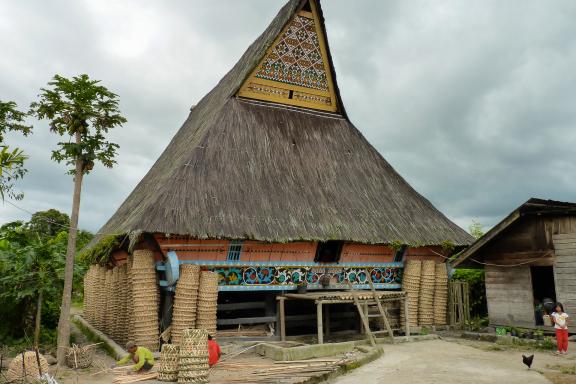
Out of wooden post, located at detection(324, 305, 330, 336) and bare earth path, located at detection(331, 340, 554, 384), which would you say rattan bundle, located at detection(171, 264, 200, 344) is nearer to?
bare earth path, located at detection(331, 340, 554, 384)

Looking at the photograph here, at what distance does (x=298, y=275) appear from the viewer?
11.4 m

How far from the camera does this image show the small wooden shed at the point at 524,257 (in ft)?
33.5

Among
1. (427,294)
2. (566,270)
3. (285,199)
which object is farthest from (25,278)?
(566,270)

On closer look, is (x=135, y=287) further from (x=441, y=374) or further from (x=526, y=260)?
(x=526, y=260)

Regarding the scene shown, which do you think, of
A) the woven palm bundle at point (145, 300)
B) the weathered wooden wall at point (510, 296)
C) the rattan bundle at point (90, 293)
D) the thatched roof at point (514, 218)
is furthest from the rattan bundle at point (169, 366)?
the rattan bundle at point (90, 293)

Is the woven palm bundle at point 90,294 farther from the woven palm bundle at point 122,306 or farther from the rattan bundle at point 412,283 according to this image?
the rattan bundle at point 412,283

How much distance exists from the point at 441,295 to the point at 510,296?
2.16 metres

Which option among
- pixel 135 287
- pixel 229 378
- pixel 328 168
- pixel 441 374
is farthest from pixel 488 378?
pixel 328 168

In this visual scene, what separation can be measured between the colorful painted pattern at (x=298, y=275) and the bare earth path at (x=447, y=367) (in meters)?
2.33

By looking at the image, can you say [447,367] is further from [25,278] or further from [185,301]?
[25,278]

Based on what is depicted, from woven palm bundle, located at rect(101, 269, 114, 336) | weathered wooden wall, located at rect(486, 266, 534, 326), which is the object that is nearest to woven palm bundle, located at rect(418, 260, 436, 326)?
weathered wooden wall, located at rect(486, 266, 534, 326)

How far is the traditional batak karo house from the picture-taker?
1024cm

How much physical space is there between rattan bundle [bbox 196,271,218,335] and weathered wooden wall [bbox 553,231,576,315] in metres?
7.48

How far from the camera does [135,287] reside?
9.80 meters
